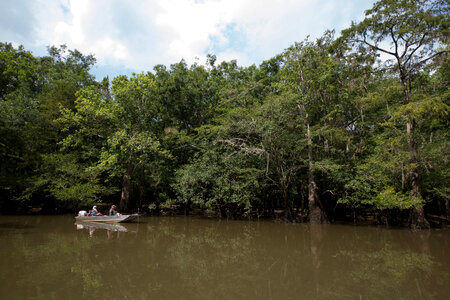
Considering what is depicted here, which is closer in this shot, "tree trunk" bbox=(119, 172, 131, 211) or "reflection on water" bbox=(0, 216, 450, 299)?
"reflection on water" bbox=(0, 216, 450, 299)

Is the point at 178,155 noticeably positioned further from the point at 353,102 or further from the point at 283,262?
the point at 283,262

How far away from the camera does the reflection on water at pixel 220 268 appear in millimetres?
4965

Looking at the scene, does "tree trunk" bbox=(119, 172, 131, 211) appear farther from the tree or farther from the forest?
the tree

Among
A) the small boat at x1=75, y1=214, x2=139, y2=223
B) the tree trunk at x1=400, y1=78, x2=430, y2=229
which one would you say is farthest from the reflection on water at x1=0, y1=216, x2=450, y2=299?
the small boat at x1=75, y1=214, x2=139, y2=223

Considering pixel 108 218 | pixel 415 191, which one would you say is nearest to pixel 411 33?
pixel 415 191

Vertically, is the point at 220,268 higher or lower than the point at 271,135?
lower

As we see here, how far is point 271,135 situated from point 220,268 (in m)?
10.8

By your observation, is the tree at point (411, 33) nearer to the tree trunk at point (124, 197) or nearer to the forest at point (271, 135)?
the forest at point (271, 135)

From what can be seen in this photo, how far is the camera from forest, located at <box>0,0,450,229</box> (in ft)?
43.4

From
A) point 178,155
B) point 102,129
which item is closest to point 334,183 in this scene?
point 178,155

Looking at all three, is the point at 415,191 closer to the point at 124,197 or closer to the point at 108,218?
the point at 108,218

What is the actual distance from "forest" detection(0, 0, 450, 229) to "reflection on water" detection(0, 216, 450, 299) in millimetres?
5036

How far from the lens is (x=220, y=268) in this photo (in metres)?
6.55

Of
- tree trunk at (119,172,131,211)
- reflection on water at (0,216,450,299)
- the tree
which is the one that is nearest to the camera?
reflection on water at (0,216,450,299)
